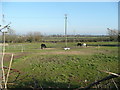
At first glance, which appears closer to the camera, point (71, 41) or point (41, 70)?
point (41, 70)

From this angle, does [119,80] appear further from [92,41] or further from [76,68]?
[92,41]

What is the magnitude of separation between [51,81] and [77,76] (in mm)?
944

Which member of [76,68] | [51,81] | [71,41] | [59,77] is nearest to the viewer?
[51,81]

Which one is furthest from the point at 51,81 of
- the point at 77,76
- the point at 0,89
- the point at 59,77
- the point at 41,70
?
the point at 0,89

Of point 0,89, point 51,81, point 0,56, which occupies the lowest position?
point 51,81

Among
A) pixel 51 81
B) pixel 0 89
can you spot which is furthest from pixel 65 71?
pixel 0 89

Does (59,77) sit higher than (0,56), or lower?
lower

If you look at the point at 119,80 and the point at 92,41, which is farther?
the point at 92,41

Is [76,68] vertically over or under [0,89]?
under

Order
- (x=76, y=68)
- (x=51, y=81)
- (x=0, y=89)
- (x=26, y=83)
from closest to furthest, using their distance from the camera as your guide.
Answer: (x=0, y=89)
(x=26, y=83)
(x=51, y=81)
(x=76, y=68)

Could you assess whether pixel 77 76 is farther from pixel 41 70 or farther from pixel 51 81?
pixel 41 70

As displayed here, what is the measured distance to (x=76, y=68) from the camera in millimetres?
5988

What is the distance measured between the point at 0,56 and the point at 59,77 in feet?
14.7

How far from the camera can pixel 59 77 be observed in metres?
4.93
